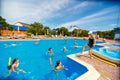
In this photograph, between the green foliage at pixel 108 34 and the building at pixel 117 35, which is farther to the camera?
the building at pixel 117 35

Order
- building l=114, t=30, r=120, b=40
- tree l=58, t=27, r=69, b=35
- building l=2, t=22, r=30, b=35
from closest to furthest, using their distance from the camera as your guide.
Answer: building l=2, t=22, r=30, b=35 → tree l=58, t=27, r=69, b=35 → building l=114, t=30, r=120, b=40

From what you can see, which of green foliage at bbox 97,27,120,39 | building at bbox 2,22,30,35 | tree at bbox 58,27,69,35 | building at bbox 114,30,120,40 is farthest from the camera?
building at bbox 114,30,120,40

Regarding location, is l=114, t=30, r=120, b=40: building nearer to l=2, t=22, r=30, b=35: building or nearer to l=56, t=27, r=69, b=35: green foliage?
l=56, t=27, r=69, b=35: green foliage

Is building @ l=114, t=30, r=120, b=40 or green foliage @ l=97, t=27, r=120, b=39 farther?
building @ l=114, t=30, r=120, b=40

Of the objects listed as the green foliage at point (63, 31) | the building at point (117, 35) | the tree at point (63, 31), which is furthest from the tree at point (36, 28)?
the building at point (117, 35)

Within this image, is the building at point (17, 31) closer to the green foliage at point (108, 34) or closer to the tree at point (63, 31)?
the tree at point (63, 31)

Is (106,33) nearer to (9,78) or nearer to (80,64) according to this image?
(80,64)

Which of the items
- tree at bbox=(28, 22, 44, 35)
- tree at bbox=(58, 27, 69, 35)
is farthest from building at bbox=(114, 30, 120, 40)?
tree at bbox=(28, 22, 44, 35)

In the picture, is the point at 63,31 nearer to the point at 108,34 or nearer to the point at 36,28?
the point at 36,28

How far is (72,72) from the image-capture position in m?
5.93

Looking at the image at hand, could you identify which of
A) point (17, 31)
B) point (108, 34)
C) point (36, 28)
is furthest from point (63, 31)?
point (17, 31)

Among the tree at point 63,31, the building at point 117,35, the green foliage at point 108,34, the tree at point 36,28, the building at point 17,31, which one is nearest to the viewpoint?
the building at point 17,31

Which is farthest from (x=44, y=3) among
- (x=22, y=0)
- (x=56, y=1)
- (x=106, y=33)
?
(x=106, y=33)

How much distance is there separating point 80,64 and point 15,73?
2.81 metres
